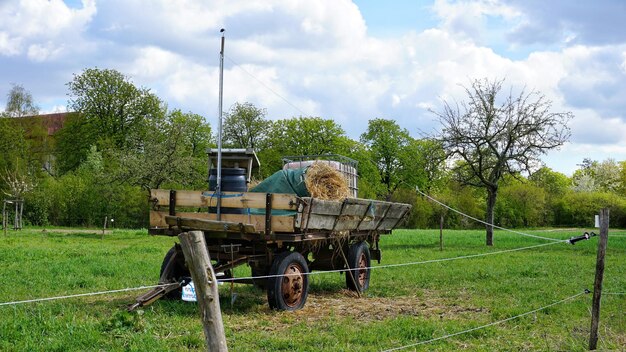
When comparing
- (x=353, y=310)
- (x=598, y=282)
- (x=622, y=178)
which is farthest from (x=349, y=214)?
(x=622, y=178)

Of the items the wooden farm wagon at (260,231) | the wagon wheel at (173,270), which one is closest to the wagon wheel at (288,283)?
the wooden farm wagon at (260,231)

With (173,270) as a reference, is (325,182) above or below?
Answer: above

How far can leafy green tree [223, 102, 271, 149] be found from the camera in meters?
54.4

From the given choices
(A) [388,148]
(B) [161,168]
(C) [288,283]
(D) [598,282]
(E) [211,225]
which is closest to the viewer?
(D) [598,282]

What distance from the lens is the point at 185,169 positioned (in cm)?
3659

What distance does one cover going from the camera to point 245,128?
2184 inches

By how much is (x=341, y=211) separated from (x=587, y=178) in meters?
76.8

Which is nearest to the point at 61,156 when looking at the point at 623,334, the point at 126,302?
the point at 126,302

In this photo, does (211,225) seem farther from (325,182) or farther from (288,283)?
(325,182)

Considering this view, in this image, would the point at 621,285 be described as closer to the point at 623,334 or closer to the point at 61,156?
the point at 623,334

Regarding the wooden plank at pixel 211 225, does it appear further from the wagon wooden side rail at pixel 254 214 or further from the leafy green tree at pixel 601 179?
the leafy green tree at pixel 601 179

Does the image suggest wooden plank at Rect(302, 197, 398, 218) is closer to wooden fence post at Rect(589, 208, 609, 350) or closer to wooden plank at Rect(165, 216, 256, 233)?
wooden plank at Rect(165, 216, 256, 233)

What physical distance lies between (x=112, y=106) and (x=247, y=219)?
154ft

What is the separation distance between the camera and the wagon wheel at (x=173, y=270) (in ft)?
32.9
